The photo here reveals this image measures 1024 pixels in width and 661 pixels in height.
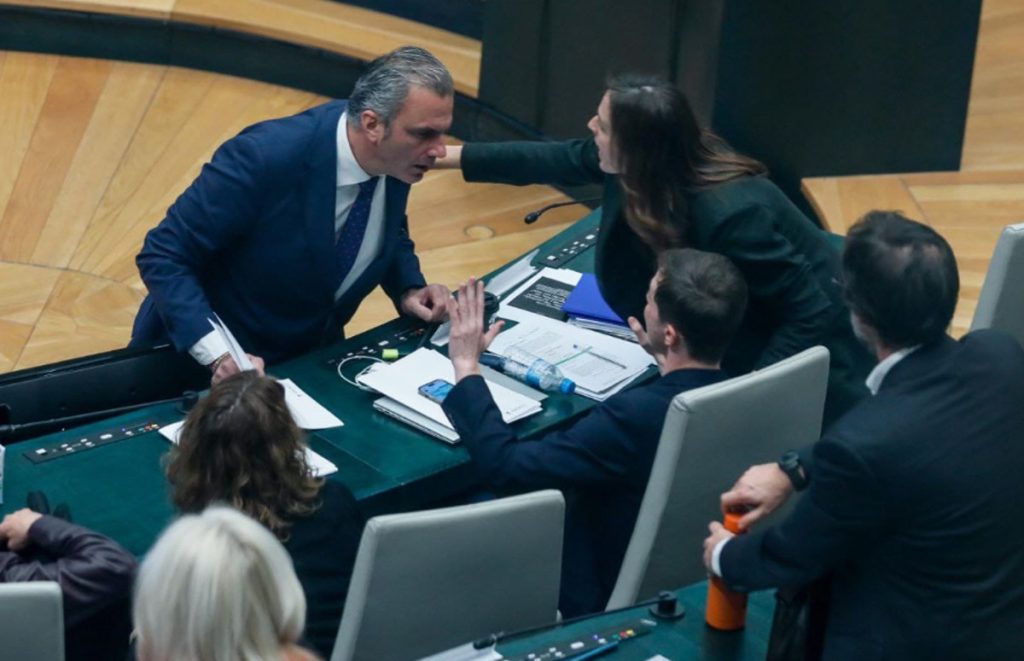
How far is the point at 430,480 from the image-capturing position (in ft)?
9.53

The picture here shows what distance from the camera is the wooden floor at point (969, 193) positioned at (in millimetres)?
4828

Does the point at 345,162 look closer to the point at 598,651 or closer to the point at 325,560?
the point at 325,560

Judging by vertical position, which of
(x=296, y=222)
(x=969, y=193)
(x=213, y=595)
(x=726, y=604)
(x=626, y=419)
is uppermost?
(x=213, y=595)

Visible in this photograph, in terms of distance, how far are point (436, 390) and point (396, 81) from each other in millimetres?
679

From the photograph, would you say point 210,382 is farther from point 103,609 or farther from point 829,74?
Result: point 829,74

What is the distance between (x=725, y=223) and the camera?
3049 mm

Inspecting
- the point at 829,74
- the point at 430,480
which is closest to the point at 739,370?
the point at 430,480

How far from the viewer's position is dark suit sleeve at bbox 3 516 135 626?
2.38 m

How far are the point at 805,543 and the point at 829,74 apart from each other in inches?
126

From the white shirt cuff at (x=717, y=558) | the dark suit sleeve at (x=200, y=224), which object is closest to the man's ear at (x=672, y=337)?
the white shirt cuff at (x=717, y=558)

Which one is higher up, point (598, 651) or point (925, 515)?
point (925, 515)

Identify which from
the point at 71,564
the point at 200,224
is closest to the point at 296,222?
the point at 200,224

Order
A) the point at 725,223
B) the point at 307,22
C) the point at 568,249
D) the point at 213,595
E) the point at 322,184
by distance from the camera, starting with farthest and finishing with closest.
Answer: the point at 307,22 < the point at 568,249 < the point at 322,184 < the point at 725,223 < the point at 213,595

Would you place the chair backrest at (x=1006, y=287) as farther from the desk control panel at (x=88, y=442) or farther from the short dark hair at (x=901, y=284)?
the desk control panel at (x=88, y=442)
